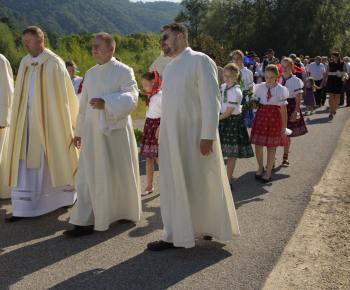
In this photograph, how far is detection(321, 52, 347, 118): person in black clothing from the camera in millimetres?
13953

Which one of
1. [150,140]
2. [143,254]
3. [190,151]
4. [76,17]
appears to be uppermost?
[76,17]

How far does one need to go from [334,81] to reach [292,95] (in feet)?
24.2

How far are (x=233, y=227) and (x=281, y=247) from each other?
1.70 ft

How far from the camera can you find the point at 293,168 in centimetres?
744

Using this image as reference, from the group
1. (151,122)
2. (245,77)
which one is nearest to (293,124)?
(245,77)

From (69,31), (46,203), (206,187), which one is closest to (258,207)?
(206,187)

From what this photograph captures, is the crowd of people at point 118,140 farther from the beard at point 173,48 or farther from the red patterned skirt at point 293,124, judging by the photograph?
the red patterned skirt at point 293,124

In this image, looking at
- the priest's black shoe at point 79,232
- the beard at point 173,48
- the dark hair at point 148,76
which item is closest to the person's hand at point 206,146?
the beard at point 173,48

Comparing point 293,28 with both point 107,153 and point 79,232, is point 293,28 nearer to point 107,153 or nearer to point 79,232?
point 107,153

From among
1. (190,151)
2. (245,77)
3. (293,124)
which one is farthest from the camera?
(245,77)

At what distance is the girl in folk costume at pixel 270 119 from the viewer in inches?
259

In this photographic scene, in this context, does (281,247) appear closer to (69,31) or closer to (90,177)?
(90,177)

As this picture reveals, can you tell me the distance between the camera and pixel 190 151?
3855 mm

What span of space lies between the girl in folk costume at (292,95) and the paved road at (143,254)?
2.02 metres
